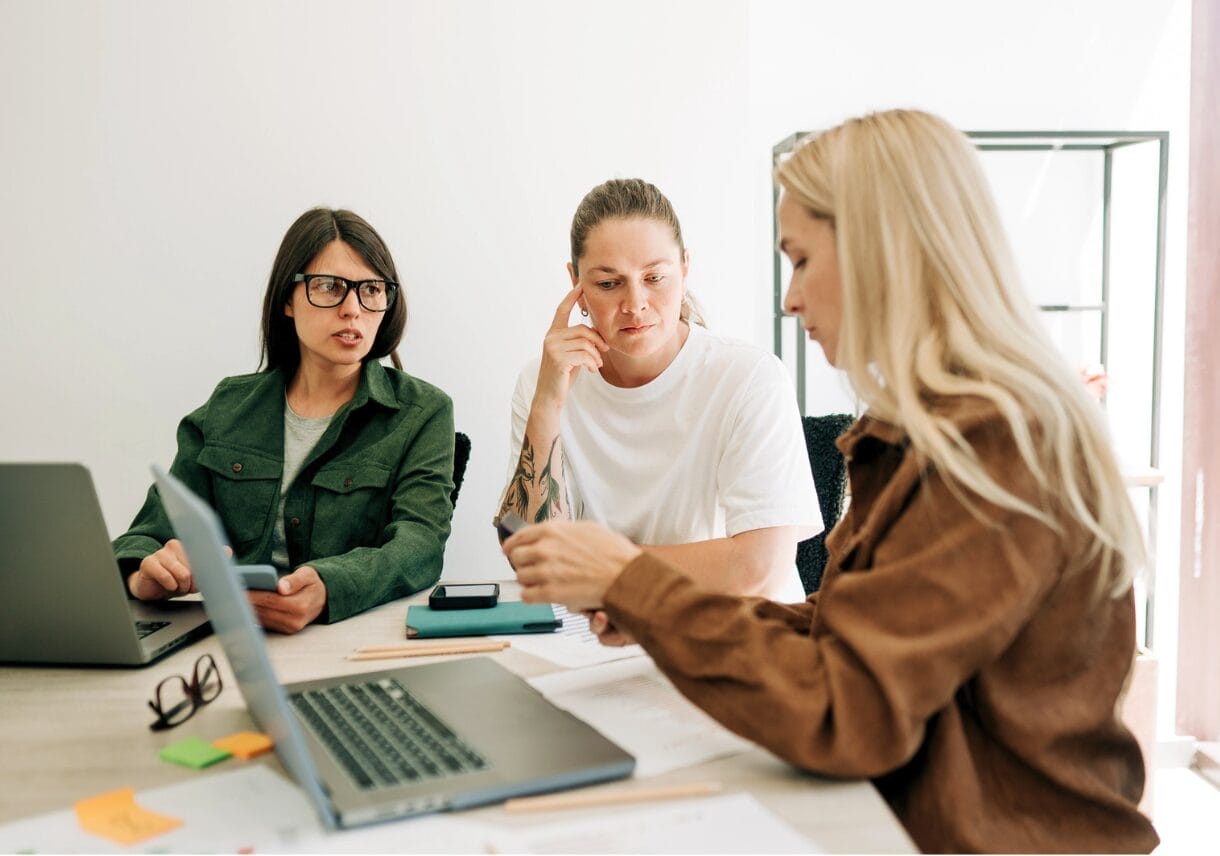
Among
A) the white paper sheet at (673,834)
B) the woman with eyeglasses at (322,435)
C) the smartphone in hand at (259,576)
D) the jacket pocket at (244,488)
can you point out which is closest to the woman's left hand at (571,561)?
the white paper sheet at (673,834)

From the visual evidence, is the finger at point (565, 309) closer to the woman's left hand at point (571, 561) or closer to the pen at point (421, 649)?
the pen at point (421, 649)

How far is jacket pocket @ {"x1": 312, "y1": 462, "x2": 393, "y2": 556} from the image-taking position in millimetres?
1979

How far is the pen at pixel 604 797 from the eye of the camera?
891 millimetres

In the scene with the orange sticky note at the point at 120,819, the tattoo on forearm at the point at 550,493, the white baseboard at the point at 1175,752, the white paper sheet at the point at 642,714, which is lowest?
the white baseboard at the point at 1175,752

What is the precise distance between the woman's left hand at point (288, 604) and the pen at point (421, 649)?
5.2 inches

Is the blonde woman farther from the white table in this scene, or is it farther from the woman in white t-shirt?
the woman in white t-shirt

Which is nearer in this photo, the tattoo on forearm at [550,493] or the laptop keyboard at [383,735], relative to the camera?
the laptop keyboard at [383,735]

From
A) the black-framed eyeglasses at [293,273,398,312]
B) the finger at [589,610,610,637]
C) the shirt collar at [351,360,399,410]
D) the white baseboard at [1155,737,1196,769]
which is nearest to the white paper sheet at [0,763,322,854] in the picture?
the finger at [589,610,610,637]

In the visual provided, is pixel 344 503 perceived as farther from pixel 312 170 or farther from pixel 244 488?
pixel 312 170

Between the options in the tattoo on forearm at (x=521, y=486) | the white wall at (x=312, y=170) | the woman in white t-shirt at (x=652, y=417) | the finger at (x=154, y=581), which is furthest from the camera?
the white wall at (x=312, y=170)

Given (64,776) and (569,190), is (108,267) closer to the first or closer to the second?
(569,190)

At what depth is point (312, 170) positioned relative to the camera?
8.18 feet

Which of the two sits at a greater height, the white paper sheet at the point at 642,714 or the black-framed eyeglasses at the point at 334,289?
the black-framed eyeglasses at the point at 334,289

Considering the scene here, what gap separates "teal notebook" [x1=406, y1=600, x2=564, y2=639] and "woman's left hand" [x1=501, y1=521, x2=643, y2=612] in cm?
36
